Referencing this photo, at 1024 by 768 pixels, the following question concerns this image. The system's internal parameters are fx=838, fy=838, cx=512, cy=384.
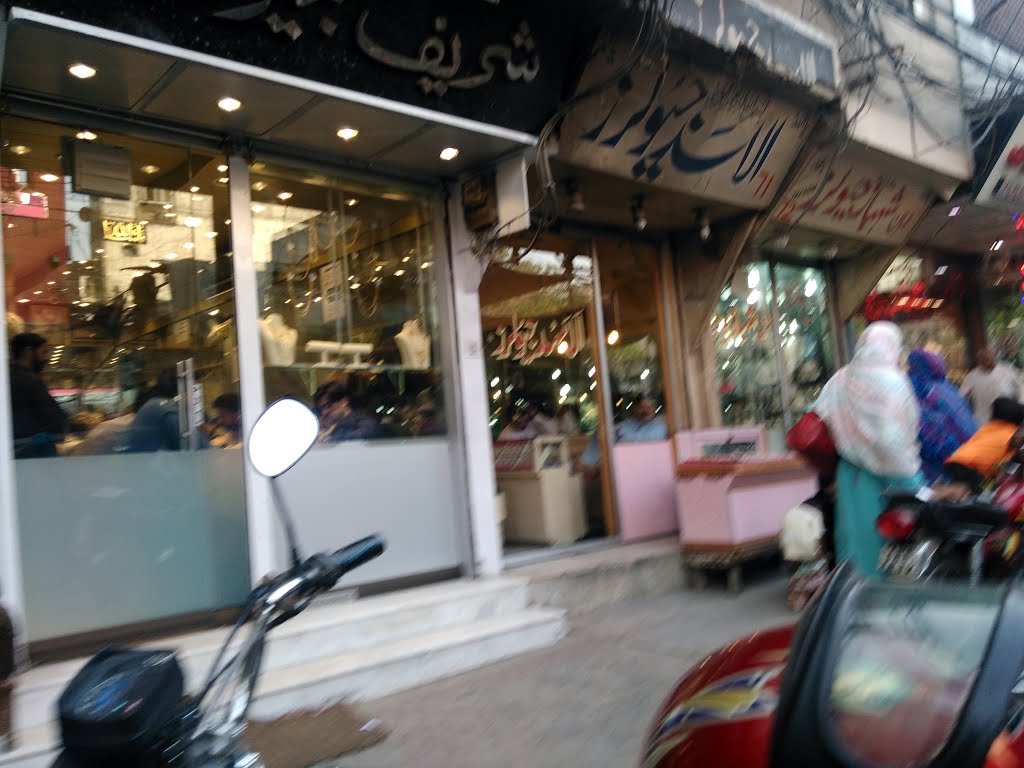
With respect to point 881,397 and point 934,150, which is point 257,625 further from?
point 934,150

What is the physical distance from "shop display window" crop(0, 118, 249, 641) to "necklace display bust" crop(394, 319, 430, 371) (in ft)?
4.63

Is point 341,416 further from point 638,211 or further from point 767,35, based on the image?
point 767,35

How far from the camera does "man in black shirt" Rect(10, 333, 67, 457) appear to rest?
4703 mm

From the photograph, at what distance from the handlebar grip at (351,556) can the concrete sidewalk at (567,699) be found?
1994 mm

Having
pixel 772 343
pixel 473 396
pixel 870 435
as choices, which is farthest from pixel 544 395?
pixel 870 435

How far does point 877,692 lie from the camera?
164cm

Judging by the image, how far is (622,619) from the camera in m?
6.54

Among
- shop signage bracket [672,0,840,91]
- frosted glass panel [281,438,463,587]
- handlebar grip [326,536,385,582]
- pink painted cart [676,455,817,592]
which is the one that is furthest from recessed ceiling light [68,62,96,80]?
pink painted cart [676,455,817,592]

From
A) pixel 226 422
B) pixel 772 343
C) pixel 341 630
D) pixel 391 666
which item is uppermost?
pixel 772 343

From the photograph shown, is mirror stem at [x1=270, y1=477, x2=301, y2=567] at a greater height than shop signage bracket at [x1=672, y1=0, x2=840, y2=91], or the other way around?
shop signage bracket at [x1=672, y1=0, x2=840, y2=91]

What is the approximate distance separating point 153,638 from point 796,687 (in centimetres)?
450

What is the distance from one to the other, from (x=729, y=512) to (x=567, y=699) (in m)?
2.80

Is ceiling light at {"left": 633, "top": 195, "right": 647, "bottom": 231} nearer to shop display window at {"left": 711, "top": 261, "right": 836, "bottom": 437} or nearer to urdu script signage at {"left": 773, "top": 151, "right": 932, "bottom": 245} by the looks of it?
urdu script signage at {"left": 773, "top": 151, "right": 932, "bottom": 245}

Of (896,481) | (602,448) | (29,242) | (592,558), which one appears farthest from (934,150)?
(29,242)
